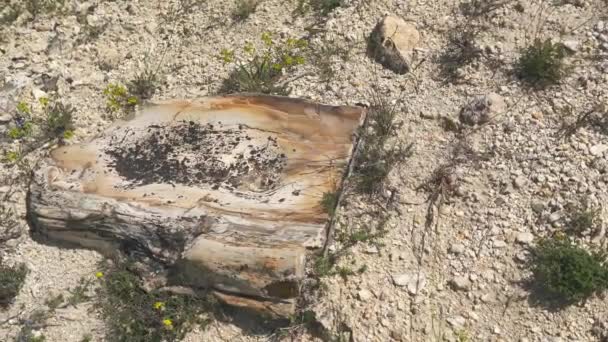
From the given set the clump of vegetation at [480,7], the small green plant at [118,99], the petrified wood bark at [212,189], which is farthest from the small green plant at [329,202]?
the clump of vegetation at [480,7]

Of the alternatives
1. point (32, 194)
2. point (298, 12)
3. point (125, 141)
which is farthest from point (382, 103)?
point (32, 194)

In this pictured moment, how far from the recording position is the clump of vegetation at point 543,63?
186 inches

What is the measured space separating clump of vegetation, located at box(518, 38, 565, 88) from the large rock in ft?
3.27

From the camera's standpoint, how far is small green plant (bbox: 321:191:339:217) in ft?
13.7

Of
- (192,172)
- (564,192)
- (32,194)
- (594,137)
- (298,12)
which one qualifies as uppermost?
(298,12)

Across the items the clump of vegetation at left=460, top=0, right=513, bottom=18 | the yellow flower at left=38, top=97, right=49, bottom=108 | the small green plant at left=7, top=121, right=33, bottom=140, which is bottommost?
the small green plant at left=7, top=121, right=33, bottom=140

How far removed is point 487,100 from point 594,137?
34.0 inches

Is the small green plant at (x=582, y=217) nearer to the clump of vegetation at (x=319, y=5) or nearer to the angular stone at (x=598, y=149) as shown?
the angular stone at (x=598, y=149)

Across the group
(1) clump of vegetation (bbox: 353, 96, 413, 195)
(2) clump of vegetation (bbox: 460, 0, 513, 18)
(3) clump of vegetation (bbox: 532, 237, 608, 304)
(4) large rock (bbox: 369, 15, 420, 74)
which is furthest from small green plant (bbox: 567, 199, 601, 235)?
(2) clump of vegetation (bbox: 460, 0, 513, 18)

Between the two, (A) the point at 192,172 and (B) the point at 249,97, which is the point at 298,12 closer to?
(B) the point at 249,97

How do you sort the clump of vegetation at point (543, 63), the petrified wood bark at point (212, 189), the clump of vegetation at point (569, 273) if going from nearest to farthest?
the clump of vegetation at point (569, 273), the petrified wood bark at point (212, 189), the clump of vegetation at point (543, 63)

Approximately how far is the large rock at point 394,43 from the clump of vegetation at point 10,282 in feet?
11.6

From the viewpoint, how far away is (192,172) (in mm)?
4570

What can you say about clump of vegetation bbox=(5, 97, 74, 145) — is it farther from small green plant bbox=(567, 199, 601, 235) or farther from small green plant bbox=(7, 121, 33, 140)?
small green plant bbox=(567, 199, 601, 235)
